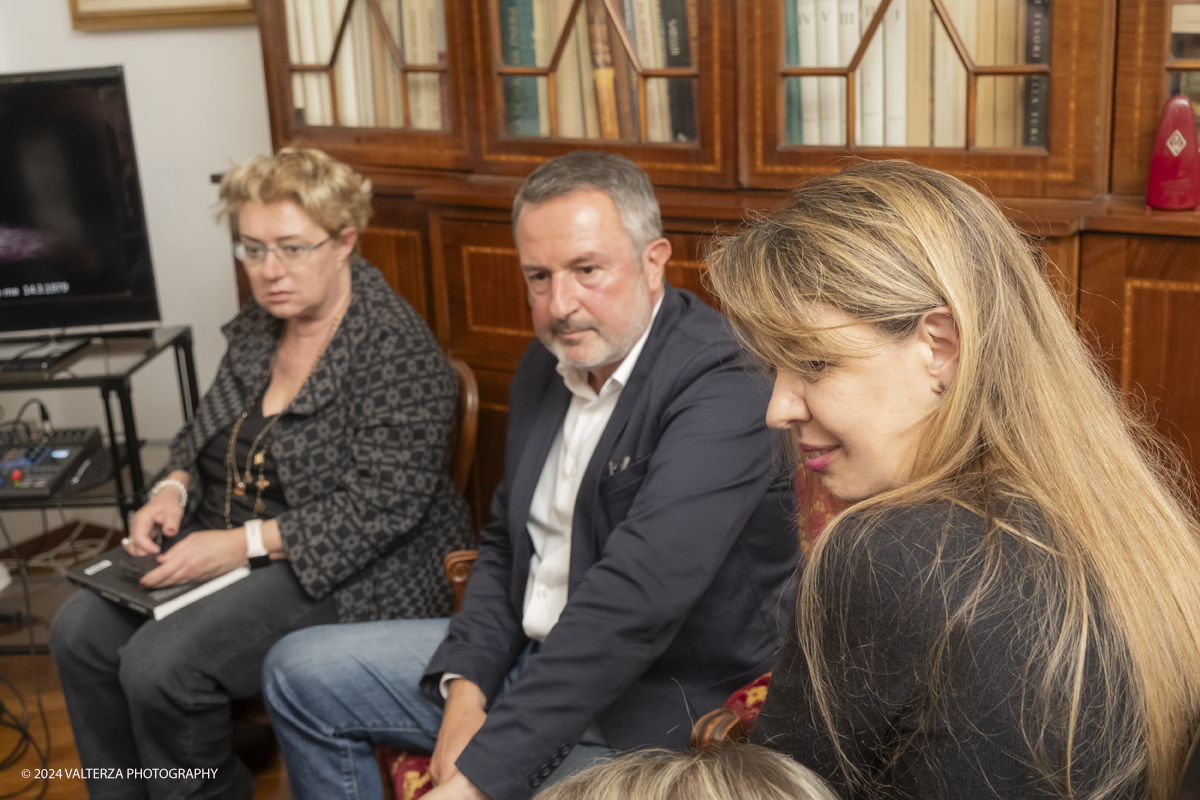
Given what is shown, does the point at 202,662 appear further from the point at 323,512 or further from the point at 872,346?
the point at 872,346

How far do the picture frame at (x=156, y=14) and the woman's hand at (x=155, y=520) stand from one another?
1.49 m

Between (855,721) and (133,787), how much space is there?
1663mm

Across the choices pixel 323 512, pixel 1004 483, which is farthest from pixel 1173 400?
pixel 323 512

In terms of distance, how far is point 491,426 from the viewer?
237 centimetres

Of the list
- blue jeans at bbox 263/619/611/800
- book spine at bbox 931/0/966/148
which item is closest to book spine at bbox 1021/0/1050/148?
book spine at bbox 931/0/966/148

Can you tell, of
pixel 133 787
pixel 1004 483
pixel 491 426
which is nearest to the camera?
pixel 1004 483

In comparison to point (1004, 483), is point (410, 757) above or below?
below

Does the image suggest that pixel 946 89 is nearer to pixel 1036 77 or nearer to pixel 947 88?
pixel 947 88

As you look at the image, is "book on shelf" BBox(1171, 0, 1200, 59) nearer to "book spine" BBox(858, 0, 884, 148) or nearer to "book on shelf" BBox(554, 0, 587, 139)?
"book spine" BBox(858, 0, 884, 148)

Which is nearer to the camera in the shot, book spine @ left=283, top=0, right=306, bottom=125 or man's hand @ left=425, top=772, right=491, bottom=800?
man's hand @ left=425, top=772, right=491, bottom=800

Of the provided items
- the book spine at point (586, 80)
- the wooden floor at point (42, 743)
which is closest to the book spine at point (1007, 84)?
the book spine at point (586, 80)

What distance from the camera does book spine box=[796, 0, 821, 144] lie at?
5.86 ft

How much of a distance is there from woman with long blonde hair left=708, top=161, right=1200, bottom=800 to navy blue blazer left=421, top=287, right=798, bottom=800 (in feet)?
1.46

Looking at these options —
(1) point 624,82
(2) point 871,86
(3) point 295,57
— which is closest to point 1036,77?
Result: (2) point 871,86
